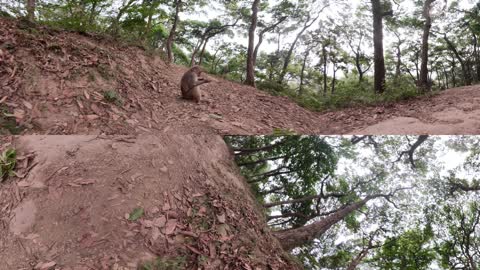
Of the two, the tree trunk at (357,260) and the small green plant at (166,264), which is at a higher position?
the small green plant at (166,264)

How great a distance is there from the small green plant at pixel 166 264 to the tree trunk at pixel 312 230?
0.77 meters

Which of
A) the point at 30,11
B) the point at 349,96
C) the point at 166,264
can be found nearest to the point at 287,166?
the point at 166,264

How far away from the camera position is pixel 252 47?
580cm

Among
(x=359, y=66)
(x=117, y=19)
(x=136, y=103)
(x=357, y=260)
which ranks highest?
(x=117, y=19)

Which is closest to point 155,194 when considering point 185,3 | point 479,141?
point 479,141

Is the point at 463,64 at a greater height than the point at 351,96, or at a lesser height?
greater

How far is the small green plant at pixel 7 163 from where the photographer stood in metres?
2.26

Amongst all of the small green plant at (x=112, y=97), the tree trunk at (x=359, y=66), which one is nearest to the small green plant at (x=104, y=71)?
the small green plant at (x=112, y=97)

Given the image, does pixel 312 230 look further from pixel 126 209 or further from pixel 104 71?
pixel 104 71

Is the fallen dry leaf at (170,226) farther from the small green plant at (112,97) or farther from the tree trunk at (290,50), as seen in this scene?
the tree trunk at (290,50)

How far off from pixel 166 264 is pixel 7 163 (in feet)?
4.67

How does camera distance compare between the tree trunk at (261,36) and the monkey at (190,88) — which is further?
the tree trunk at (261,36)

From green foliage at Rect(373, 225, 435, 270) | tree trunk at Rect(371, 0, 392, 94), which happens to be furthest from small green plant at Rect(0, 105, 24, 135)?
tree trunk at Rect(371, 0, 392, 94)

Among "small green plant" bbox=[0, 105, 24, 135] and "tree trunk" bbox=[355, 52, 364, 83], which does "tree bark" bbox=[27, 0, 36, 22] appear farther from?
"tree trunk" bbox=[355, 52, 364, 83]
